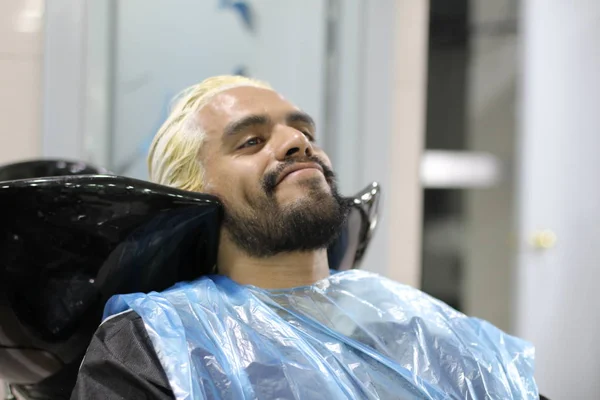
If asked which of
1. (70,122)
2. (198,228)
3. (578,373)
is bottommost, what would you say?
(578,373)

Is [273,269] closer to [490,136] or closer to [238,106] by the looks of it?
[238,106]

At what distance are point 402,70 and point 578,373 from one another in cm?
126

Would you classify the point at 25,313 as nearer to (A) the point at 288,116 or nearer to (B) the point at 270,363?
(B) the point at 270,363

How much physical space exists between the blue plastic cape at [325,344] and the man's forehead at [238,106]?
0.28 m

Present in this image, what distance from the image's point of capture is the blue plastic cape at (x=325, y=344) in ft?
2.50

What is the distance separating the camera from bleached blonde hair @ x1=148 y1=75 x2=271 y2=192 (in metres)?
1.07

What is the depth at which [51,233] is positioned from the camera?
0.82 meters

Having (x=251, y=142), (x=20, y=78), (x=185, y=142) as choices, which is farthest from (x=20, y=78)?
(x=251, y=142)

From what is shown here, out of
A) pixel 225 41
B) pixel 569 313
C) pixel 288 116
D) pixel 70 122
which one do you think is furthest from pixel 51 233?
pixel 569 313

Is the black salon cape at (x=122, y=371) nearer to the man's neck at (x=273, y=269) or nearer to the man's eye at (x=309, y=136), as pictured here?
the man's neck at (x=273, y=269)

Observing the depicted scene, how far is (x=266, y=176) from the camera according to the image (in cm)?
99

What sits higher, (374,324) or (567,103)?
(567,103)

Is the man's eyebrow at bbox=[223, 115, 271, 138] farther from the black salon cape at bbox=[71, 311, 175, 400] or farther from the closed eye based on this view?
the black salon cape at bbox=[71, 311, 175, 400]

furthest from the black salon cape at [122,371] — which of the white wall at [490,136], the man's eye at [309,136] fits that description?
the white wall at [490,136]
